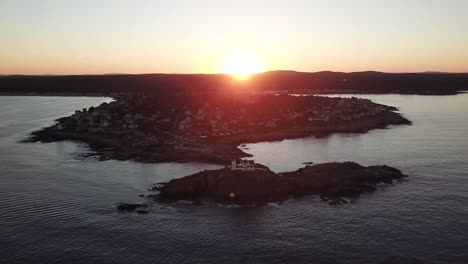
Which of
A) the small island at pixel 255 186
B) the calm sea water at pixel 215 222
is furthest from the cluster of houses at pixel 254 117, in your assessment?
the small island at pixel 255 186

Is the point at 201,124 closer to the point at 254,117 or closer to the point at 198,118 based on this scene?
the point at 198,118

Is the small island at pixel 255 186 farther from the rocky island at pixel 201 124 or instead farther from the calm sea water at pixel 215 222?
the rocky island at pixel 201 124

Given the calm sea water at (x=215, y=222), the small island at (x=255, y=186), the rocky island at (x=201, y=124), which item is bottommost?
the calm sea water at (x=215, y=222)

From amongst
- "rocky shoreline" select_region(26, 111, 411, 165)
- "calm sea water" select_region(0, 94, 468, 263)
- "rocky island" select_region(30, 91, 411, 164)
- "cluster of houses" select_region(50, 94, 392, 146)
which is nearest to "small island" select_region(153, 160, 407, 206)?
"calm sea water" select_region(0, 94, 468, 263)

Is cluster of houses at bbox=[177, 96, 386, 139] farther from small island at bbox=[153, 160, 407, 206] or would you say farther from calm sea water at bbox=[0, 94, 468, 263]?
small island at bbox=[153, 160, 407, 206]

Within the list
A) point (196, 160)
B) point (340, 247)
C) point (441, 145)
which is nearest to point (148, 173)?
point (196, 160)

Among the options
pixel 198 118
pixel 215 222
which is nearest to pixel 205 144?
pixel 198 118
